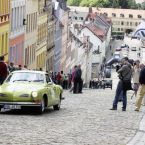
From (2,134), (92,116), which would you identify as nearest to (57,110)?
(92,116)

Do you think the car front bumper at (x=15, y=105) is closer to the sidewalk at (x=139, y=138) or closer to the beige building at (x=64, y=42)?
the sidewalk at (x=139, y=138)

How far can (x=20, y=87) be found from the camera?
20.9 m

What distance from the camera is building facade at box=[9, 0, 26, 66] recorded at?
185 ft

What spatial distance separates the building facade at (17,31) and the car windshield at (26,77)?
107ft

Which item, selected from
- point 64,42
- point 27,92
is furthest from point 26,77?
point 64,42

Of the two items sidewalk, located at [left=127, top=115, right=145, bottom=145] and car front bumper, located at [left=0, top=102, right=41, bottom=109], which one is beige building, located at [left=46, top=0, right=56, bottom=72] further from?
sidewalk, located at [left=127, top=115, right=145, bottom=145]

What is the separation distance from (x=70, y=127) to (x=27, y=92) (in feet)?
10.6

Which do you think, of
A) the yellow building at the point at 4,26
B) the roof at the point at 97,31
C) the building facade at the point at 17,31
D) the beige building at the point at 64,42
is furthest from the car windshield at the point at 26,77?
the roof at the point at 97,31

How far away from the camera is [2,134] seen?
15234 mm

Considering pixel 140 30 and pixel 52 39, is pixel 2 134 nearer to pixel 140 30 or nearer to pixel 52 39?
pixel 52 39

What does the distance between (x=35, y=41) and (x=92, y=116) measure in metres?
48.1

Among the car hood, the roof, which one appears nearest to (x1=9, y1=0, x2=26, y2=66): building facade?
the car hood

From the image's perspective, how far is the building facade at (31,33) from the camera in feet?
209

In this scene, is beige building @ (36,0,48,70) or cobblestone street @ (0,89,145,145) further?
beige building @ (36,0,48,70)
